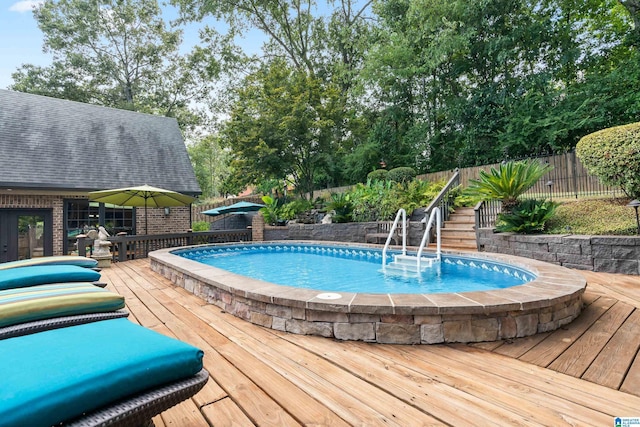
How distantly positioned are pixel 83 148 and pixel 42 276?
10.8 meters

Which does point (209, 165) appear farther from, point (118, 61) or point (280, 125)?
point (280, 125)

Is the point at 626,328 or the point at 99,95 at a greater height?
the point at 99,95

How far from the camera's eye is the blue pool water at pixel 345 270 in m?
4.79

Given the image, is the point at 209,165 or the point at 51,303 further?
the point at 209,165

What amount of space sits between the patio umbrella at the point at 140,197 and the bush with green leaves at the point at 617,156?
975cm

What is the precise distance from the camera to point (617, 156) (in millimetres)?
5418

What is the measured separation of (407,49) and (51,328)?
56.3 feet

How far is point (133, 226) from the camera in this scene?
1149cm

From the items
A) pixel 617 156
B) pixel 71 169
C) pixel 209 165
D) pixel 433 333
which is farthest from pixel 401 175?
pixel 209 165

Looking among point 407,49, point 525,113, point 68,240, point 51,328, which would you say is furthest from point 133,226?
point 525,113

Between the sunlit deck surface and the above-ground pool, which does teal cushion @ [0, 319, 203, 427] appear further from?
the above-ground pool

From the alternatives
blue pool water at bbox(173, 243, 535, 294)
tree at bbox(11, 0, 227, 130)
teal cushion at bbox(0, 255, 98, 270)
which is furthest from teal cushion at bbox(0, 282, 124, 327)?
tree at bbox(11, 0, 227, 130)

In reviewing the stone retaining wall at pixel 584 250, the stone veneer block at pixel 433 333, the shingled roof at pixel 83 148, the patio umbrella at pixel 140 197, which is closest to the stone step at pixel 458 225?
the stone retaining wall at pixel 584 250

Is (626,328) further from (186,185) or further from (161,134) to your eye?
(161,134)
